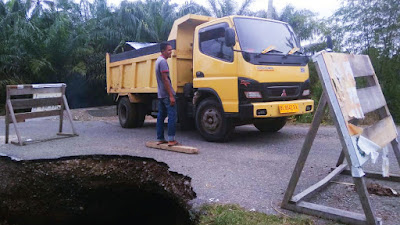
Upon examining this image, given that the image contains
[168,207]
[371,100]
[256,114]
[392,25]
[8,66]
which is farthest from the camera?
[8,66]

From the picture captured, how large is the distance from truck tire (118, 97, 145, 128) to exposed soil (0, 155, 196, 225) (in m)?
3.91

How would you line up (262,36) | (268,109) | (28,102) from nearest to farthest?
(268,109) < (262,36) < (28,102)

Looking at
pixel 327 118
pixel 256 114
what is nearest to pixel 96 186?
pixel 256 114

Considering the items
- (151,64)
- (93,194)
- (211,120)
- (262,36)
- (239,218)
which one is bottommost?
(93,194)

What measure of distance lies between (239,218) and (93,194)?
215cm

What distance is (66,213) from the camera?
3990 mm

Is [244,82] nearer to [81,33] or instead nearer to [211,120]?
[211,120]

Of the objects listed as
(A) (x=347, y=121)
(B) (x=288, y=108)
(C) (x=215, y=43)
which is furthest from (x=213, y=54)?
(A) (x=347, y=121)

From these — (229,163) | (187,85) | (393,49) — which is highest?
(393,49)

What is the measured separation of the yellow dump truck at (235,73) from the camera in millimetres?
5969

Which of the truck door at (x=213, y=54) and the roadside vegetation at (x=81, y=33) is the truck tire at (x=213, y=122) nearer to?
the truck door at (x=213, y=54)

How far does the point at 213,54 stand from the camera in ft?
21.3

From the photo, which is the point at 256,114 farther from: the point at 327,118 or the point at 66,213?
the point at 327,118

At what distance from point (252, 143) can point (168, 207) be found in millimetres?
3013
